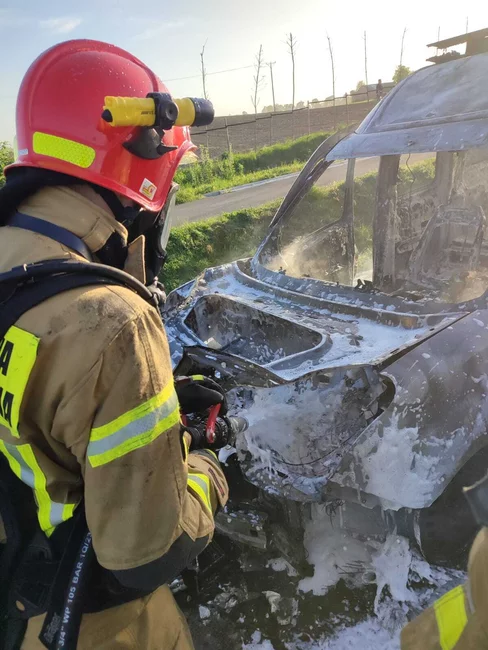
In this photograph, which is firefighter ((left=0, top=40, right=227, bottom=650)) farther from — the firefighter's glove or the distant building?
the distant building

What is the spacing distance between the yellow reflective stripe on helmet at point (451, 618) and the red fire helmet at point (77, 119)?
1.33 metres

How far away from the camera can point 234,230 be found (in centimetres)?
903

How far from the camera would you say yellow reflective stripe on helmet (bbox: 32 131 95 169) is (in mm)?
1360

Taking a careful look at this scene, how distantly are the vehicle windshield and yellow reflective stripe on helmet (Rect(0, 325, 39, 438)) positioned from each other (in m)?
2.33

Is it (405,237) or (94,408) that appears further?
(405,237)

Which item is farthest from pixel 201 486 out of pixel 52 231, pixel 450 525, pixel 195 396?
pixel 450 525

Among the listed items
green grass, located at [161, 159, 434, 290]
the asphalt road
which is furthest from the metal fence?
green grass, located at [161, 159, 434, 290]

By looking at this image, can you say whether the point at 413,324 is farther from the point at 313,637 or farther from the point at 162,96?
the point at 162,96

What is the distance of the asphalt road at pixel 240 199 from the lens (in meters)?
10.1

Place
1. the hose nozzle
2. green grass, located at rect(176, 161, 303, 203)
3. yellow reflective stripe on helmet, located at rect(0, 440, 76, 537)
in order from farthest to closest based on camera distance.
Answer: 1. green grass, located at rect(176, 161, 303, 203)
2. the hose nozzle
3. yellow reflective stripe on helmet, located at rect(0, 440, 76, 537)

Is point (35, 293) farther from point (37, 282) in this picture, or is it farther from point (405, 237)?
point (405, 237)

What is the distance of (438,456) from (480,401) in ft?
1.17

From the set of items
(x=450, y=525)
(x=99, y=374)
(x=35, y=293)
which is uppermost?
(x=35, y=293)

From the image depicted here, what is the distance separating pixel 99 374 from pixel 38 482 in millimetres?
355
